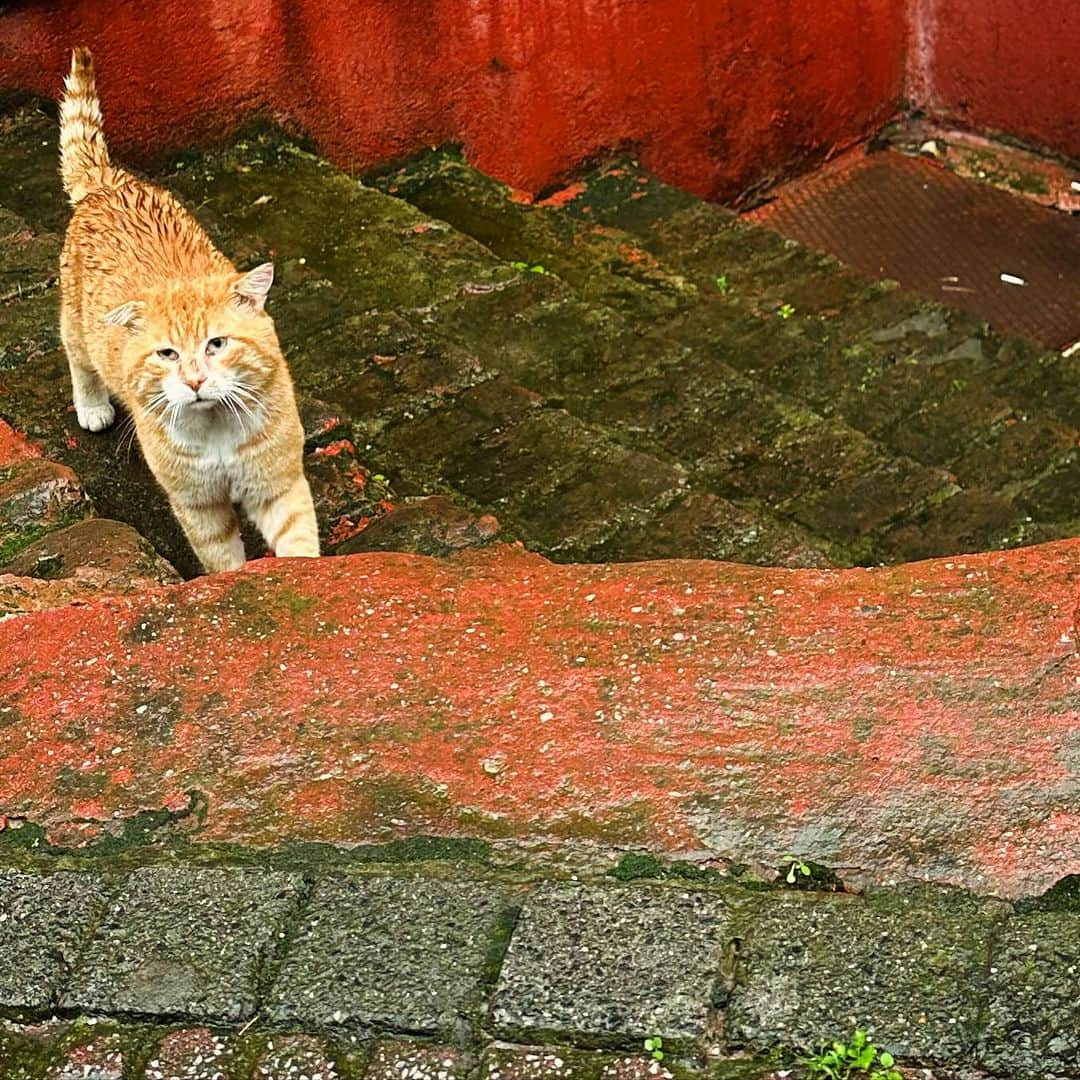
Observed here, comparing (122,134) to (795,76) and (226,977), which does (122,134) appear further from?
(226,977)

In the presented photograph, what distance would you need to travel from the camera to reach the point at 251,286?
4.07m

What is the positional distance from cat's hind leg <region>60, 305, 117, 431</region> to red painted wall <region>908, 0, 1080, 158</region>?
4621mm

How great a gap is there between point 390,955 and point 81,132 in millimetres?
3456

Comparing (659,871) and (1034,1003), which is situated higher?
(1034,1003)

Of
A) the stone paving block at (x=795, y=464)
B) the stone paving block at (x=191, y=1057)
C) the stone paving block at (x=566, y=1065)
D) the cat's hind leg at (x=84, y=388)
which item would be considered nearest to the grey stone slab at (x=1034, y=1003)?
the stone paving block at (x=566, y=1065)

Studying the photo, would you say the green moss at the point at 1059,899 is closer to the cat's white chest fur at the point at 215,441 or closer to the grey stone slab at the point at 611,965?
the grey stone slab at the point at 611,965

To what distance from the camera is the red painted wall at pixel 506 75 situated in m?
6.05

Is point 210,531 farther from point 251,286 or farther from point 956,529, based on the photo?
point 956,529

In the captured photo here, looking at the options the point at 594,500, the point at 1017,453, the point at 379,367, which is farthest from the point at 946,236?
the point at 594,500

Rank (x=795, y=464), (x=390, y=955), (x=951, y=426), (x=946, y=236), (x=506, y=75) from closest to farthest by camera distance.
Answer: (x=390, y=955)
(x=795, y=464)
(x=951, y=426)
(x=506, y=75)
(x=946, y=236)

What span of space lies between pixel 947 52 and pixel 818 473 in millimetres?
3768

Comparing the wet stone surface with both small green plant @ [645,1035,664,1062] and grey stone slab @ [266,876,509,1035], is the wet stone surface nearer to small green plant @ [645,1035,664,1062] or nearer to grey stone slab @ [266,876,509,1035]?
grey stone slab @ [266,876,509,1035]

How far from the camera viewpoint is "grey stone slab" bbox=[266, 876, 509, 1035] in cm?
209

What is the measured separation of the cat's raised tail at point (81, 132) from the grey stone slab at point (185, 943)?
3064 mm
